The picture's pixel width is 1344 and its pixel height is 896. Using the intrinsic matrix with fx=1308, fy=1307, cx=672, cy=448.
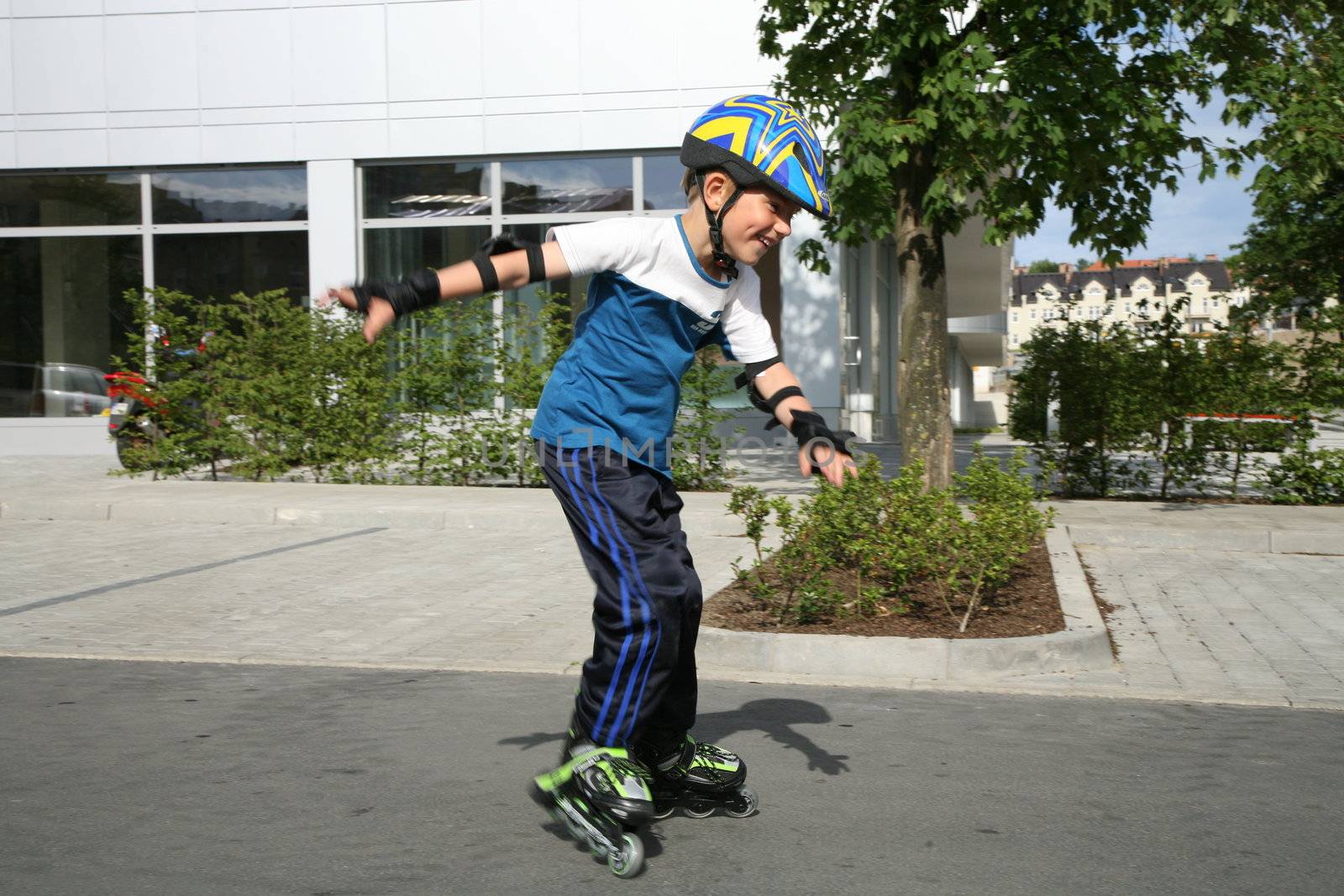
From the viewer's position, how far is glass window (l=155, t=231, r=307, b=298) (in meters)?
20.1

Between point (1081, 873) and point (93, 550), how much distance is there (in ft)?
26.8

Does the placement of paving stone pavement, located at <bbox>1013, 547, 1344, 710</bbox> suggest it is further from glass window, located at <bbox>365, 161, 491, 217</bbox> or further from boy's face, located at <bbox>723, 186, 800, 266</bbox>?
glass window, located at <bbox>365, 161, 491, 217</bbox>

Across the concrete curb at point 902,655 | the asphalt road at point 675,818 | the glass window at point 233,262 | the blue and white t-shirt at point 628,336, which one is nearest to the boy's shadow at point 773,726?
the asphalt road at point 675,818

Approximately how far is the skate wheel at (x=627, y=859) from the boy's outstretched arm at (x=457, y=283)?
4.59 ft

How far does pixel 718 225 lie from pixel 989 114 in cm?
616

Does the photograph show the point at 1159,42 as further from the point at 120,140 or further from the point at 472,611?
the point at 120,140

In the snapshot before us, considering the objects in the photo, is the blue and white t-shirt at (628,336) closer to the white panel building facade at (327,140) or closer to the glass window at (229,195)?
the white panel building facade at (327,140)

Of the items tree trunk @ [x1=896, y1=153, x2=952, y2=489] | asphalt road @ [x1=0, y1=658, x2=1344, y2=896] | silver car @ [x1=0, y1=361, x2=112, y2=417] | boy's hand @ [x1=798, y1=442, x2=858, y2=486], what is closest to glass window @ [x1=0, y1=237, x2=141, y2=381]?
silver car @ [x1=0, y1=361, x2=112, y2=417]

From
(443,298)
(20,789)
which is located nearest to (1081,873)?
(443,298)

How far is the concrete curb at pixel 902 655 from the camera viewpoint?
18.6 feet

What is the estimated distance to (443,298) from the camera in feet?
10.2

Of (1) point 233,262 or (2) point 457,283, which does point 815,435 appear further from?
(1) point 233,262

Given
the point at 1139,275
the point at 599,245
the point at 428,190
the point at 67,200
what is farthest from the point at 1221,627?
the point at 1139,275

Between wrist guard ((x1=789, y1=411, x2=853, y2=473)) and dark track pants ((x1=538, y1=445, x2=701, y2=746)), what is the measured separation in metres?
0.41
